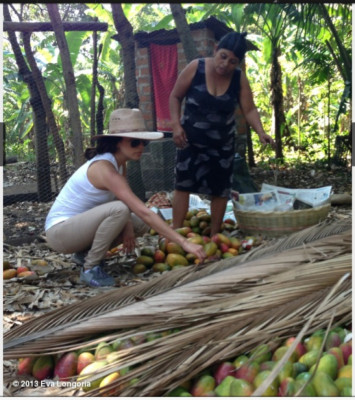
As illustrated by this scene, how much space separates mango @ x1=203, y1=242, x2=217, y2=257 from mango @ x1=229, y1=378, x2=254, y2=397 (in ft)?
4.51

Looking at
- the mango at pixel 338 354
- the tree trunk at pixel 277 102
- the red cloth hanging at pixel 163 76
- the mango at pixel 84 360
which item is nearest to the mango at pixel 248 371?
the mango at pixel 338 354

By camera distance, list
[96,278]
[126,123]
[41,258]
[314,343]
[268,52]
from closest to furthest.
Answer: [314,343], [126,123], [96,278], [41,258], [268,52]

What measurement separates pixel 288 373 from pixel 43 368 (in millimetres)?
837

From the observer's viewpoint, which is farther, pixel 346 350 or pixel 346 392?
pixel 346 350

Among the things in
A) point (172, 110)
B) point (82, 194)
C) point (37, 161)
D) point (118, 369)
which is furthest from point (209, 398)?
point (37, 161)

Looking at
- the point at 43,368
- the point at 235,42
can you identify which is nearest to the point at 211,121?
the point at 235,42

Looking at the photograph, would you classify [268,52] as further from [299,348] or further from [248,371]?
[248,371]

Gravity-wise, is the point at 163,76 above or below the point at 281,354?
above

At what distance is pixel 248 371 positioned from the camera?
1522 millimetres

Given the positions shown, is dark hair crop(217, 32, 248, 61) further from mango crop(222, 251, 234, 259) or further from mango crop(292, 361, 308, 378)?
mango crop(292, 361, 308, 378)

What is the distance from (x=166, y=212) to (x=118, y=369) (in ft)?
7.79

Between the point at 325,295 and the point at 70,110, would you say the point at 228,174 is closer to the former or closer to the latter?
the point at 70,110

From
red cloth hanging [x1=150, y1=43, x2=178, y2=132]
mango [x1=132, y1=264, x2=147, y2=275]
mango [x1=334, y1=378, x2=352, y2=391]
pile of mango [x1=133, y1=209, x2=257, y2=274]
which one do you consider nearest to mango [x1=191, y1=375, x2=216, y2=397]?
mango [x1=334, y1=378, x2=352, y2=391]

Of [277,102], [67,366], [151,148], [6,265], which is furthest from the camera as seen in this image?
[277,102]
